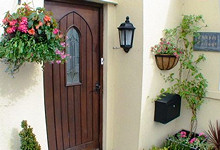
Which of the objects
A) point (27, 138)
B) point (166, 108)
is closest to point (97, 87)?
point (166, 108)

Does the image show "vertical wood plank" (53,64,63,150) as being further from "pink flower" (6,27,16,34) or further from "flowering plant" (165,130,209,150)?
"flowering plant" (165,130,209,150)

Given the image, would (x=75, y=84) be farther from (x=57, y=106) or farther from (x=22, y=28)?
(x=22, y=28)

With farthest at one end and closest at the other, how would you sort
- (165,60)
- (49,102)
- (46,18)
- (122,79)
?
(122,79) → (165,60) → (49,102) → (46,18)

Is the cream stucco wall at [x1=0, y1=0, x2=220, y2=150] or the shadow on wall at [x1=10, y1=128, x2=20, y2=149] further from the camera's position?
the cream stucco wall at [x1=0, y1=0, x2=220, y2=150]

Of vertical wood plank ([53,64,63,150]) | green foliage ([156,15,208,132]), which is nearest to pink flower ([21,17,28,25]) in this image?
vertical wood plank ([53,64,63,150])

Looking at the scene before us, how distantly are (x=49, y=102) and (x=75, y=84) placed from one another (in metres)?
0.44

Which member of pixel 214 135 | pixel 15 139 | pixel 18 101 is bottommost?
pixel 214 135

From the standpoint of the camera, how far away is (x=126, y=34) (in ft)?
9.35

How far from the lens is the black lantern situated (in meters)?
2.83

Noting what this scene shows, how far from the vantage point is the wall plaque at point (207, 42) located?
323 cm

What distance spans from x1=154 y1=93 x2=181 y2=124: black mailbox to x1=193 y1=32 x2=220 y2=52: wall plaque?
0.91 meters

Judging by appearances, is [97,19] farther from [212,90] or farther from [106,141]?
[212,90]

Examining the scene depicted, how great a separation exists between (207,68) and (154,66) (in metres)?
0.95

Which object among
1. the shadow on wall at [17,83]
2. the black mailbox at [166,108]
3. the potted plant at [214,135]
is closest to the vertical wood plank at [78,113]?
the shadow on wall at [17,83]
